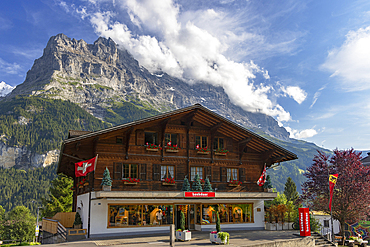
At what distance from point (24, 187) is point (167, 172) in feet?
594

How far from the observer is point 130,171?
26.0m

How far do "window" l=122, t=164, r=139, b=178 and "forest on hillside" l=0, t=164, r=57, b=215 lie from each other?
14660cm

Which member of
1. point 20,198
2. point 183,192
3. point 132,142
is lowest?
point 20,198

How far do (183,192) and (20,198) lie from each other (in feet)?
568

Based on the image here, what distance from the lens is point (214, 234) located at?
20.1 meters

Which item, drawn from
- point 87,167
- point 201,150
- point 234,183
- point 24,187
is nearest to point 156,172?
point 201,150

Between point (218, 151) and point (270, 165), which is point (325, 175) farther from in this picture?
point (218, 151)

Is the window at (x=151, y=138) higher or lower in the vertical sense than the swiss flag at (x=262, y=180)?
higher

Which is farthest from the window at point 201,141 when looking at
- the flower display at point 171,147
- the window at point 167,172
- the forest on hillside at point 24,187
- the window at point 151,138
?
the forest on hillside at point 24,187

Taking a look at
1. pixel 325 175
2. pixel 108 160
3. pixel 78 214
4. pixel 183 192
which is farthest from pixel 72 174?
pixel 325 175

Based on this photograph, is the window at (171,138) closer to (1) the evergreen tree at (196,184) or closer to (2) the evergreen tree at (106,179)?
(1) the evergreen tree at (196,184)

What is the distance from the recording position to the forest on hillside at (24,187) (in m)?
164

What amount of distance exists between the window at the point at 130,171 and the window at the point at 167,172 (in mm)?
2458

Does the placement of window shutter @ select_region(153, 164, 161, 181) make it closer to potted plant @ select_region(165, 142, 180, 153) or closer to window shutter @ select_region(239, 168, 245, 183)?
potted plant @ select_region(165, 142, 180, 153)
